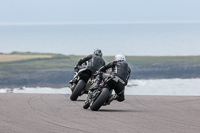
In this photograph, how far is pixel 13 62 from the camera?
247 ft

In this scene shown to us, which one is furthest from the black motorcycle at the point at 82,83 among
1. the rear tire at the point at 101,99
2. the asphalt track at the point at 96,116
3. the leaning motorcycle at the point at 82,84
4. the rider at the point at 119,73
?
the rear tire at the point at 101,99

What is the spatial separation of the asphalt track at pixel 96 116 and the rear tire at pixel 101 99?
0.16 metres

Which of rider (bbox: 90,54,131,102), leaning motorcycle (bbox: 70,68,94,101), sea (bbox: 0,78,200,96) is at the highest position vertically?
rider (bbox: 90,54,131,102)

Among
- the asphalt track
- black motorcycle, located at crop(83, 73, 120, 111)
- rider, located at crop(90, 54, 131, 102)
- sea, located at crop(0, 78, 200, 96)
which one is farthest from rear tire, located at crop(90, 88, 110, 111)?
sea, located at crop(0, 78, 200, 96)

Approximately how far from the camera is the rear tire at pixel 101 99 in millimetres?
15508

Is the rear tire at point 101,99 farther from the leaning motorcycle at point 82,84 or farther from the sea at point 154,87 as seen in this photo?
the sea at point 154,87

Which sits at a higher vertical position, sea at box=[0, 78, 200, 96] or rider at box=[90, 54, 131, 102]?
rider at box=[90, 54, 131, 102]

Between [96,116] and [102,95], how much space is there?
44.8 inches

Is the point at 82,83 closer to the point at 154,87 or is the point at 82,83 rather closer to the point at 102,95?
the point at 102,95

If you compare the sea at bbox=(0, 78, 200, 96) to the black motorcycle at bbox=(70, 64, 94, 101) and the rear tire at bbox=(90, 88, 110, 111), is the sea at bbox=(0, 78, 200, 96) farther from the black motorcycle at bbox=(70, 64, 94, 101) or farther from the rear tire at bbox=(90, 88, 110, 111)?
the rear tire at bbox=(90, 88, 110, 111)

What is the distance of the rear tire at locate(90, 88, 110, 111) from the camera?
50.9 feet

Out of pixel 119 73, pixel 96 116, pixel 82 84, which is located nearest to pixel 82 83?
pixel 82 84

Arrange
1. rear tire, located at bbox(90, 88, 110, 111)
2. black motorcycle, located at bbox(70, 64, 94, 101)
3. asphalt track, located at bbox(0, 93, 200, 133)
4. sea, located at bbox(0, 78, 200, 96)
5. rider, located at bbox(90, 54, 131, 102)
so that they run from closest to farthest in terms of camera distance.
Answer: asphalt track, located at bbox(0, 93, 200, 133) → rear tire, located at bbox(90, 88, 110, 111) → rider, located at bbox(90, 54, 131, 102) → black motorcycle, located at bbox(70, 64, 94, 101) → sea, located at bbox(0, 78, 200, 96)

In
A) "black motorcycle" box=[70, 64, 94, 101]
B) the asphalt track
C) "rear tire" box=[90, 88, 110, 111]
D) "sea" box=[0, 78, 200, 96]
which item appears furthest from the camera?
"sea" box=[0, 78, 200, 96]
